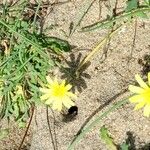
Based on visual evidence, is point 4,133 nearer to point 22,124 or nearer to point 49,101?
point 22,124

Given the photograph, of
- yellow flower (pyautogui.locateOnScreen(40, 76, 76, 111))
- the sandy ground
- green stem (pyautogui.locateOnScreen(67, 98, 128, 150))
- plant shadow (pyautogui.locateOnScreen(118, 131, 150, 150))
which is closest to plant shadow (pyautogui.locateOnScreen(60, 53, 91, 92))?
the sandy ground

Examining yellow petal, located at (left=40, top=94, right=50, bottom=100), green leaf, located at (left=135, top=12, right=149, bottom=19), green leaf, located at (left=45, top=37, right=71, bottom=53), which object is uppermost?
green leaf, located at (left=45, top=37, right=71, bottom=53)

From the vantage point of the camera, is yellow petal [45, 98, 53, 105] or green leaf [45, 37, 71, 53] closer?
yellow petal [45, 98, 53, 105]

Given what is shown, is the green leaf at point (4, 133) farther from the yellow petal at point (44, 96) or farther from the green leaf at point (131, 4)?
the green leaf at point (131, 4)

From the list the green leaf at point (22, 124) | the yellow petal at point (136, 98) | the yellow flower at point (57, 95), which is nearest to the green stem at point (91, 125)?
the yellow petal at point (136, 98)

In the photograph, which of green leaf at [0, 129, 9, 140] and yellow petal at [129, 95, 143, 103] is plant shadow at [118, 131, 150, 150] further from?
green leaf at [0, 129, 9, 140]

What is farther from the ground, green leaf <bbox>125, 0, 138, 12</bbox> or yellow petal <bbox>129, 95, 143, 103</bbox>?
green leaf <bbox>125, 0, 138, 12</bbox>

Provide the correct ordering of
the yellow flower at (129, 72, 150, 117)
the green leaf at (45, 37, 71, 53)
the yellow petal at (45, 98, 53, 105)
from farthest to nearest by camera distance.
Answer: the green leaf at (45, 37, 71, 53) → the yellow petal at (45, 98, 53, 105) → the yellow flower at (129, 72, 150, 117)
